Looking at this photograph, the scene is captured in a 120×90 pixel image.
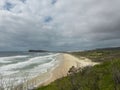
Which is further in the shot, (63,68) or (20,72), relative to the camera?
(63,68)

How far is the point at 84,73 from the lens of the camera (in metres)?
20.5

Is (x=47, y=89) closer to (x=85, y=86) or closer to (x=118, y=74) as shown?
(x=85, y=86)

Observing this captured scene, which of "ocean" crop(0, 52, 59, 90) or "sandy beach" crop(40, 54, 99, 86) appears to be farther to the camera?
"sandy beach" crop(40, 54, 99, 86)

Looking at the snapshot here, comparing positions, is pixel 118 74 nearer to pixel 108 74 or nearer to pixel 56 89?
pixel 108 74

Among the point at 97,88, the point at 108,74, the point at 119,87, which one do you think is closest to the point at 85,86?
the point at 97,88

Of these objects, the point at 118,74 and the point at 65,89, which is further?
the point at 65,89

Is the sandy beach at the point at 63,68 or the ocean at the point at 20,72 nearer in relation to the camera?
the ocean at the point at 20,72

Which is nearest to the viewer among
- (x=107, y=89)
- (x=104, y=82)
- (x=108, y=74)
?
(x=107, y=89)

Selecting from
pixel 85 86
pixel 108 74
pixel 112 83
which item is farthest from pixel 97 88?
pixel 108 74

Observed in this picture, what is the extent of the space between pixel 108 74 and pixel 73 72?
3.05m

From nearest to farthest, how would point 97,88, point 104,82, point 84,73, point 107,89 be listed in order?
point 97,88 < point 107,89 < point 104,82 < point 84,73

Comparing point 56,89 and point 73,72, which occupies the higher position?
point 73,72

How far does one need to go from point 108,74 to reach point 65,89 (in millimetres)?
4123

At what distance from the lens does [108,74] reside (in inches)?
749
